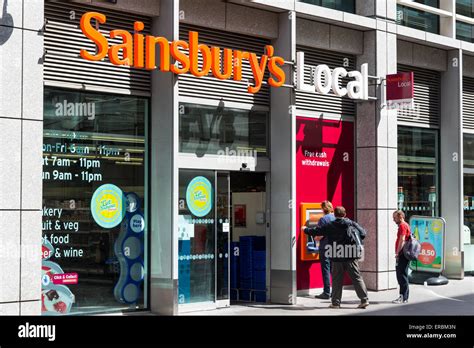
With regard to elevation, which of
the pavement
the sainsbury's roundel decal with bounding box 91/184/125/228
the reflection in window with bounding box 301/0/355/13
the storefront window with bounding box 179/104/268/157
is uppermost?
the reflection in window with bounding box 301/0/355/13

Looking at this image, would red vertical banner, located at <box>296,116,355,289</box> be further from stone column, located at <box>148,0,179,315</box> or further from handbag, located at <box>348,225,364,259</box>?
stone column, located at <box>148,0,179,315</box>

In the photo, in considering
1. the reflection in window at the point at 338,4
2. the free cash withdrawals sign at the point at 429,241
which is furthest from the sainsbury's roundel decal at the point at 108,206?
the free cash withdrawals sign at the point at 429,241

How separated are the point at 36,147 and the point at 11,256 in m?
1.55

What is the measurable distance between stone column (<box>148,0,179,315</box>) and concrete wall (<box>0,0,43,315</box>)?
2.46m

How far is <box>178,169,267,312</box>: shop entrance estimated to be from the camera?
45.8 feet

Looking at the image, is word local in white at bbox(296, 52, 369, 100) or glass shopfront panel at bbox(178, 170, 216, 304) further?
word local in white at bbox(296, 52, 369, 100)

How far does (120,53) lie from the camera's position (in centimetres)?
1294

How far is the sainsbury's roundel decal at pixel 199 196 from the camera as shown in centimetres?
1406

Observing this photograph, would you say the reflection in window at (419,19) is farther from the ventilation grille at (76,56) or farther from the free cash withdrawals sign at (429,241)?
the ventilation grille at (76,56)

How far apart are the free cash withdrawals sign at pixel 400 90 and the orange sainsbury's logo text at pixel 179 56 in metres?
3.16

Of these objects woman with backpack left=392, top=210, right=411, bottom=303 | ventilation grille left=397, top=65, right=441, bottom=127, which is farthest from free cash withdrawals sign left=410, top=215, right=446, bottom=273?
woman with backpack left=392, top=210, right=411, bottom=303

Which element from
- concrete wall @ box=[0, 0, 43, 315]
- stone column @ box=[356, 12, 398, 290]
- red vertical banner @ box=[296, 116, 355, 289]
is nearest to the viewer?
concrete wall @ box=[0, 0, 43, 315]

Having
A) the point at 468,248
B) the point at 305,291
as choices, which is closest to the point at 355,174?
the point at 305,291

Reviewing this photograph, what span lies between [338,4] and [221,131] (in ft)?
14.2
